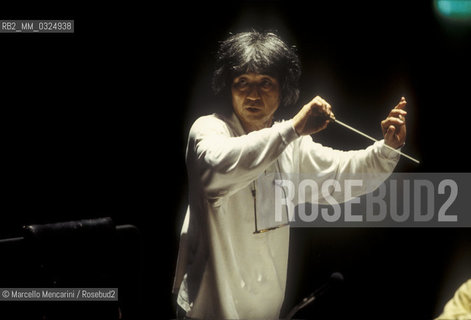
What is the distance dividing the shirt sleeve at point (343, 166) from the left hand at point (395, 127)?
2.4 inches

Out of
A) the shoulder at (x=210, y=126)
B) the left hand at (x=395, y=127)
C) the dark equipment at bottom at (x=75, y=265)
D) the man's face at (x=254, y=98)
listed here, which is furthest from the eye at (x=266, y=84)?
the dark equipment at bottom at (x=75, y=265)

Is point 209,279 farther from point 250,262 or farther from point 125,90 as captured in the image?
point 125,90

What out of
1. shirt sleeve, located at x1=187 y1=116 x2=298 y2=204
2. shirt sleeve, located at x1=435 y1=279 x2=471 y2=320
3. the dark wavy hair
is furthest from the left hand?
shirt sleeve, located at x1=435 y1=279 x2=471 y2=320

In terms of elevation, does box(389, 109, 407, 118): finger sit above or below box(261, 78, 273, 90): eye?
below

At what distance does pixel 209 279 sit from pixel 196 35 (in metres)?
1.28

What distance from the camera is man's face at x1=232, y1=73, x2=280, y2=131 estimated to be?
11.5 ft

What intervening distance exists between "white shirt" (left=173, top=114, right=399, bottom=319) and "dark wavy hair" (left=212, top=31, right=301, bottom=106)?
22 cm

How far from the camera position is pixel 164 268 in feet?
12.8

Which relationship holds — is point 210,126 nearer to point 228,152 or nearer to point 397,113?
point 228,152

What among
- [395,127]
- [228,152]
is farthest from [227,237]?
[395,127]

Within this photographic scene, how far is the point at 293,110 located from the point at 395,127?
1.81 feet

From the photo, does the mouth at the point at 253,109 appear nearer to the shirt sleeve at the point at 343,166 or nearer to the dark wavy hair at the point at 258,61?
the dark wavy hair at the point at 258,61

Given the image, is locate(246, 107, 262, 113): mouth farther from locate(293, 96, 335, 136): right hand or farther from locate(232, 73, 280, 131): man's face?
locate(293, 96, 335, 136): right hand

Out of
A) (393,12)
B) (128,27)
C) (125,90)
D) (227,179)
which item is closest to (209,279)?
(227,179)
